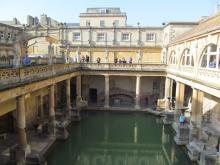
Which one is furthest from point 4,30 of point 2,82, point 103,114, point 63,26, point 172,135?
point 172,135

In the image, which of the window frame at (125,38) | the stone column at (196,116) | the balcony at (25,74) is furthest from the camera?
the window frame at (125,38)

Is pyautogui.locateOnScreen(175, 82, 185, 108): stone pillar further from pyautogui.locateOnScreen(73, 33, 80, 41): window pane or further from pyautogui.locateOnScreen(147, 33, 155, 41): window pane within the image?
pyautogui.locateOnScreen(73, 33, 80, 41): window pane

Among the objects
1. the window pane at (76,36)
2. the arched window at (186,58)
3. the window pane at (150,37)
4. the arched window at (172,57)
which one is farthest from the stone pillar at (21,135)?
the window pane at (150,37)

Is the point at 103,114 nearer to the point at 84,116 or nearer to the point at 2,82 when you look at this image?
the point at 84,116

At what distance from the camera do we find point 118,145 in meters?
18.8

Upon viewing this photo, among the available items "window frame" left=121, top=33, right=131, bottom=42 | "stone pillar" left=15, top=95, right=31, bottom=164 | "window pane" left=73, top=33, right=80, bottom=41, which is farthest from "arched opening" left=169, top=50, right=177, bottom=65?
"stone pillar" left=15, top=95, right=31, bottom=164

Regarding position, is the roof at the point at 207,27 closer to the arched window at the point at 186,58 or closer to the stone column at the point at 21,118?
the arched window at the point at 186,58

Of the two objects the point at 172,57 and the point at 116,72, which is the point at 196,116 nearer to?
the point at 172,57

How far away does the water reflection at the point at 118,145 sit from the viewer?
16.1 metres

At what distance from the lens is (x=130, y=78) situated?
32.2 m

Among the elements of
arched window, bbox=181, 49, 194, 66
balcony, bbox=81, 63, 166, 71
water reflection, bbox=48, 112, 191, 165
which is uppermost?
arched window, bbox=181, 49, 194, 66

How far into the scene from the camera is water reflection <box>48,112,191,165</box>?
1612 cm

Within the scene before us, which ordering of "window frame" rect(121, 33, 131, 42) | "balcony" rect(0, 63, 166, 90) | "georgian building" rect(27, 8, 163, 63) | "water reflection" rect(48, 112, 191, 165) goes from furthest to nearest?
"window frame" rect(121, 33, 131, 42), "georgian building" rect(27, 8, 163, 63), "water reflection" rect(48, 112, 191, 165), "balcony" rect(0, 63, 166, 90)

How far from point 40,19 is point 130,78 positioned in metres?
22.5
